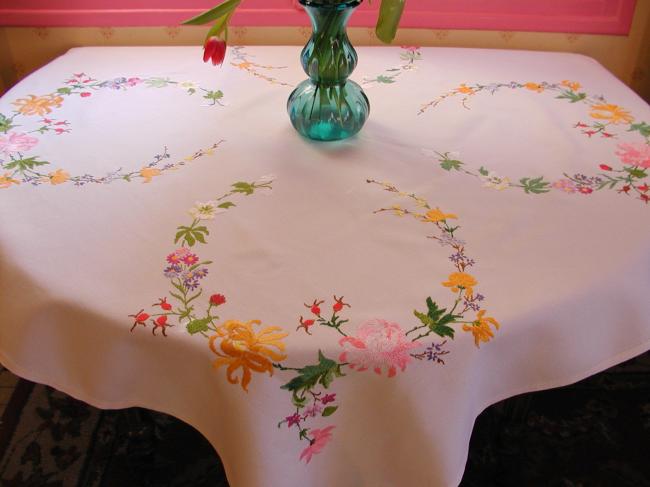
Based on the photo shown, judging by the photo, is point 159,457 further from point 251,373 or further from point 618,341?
point 618,341

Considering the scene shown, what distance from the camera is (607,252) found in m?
0.95

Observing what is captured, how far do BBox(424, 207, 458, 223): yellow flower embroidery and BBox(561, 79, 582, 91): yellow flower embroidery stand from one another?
0.68 metres

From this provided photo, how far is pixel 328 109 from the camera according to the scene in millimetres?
1216

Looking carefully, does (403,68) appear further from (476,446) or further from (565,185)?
(476,446)

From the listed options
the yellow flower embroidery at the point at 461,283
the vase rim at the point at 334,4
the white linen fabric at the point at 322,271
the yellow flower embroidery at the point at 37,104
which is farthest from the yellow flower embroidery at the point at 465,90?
the yellow flower embroidery at the point at 37,104

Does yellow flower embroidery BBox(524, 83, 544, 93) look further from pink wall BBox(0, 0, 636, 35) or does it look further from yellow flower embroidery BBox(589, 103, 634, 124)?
Result: pink wall BBox(0, 0, 636, 35)

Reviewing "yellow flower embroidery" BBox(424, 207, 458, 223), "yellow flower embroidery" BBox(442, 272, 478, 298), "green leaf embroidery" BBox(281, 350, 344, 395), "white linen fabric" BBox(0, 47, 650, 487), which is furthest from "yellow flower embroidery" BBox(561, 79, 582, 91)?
"green leaf embroidery" BBox(281, 350, 344, 395)

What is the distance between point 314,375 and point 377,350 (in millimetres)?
86

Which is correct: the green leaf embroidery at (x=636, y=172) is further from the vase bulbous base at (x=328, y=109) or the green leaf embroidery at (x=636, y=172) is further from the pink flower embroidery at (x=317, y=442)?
the pink flower embroidery at (x=317, y=442)

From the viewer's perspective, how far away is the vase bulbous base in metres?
1.21

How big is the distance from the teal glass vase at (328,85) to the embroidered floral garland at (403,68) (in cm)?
31

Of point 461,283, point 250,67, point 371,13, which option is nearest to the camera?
point 461,283

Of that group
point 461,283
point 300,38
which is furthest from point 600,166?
point 300,38

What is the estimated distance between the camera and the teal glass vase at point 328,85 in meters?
1.13
